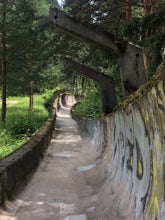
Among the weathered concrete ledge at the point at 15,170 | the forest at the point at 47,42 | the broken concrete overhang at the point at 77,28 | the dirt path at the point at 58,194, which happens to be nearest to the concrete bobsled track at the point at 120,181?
the dirt path at the point at 58,194

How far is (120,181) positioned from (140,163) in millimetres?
1353

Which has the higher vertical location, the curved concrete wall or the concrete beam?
the concrete beam

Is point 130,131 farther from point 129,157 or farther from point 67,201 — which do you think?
point 67,201

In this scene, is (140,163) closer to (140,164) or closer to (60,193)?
(140,164)

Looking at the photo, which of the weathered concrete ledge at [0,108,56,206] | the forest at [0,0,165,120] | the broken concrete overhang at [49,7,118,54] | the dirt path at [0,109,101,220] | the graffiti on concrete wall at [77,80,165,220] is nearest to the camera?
the graffiti on concrete wall at [77,80,165,220]

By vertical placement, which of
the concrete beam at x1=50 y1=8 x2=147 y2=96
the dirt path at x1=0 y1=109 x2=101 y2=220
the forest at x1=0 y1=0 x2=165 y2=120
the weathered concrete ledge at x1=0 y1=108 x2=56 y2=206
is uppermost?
the forest at x1=0 y1=0 x2=165 y2=120

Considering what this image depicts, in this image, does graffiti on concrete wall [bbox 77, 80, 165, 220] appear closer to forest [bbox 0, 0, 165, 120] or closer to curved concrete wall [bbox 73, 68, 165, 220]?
curved concrete wall [bbox 73, 68, 165, 220]

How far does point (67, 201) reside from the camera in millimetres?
7160

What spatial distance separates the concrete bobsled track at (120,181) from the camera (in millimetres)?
4254

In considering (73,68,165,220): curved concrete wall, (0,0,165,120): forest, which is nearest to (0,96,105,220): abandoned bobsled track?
(73,68,165,220): curved concrete wall

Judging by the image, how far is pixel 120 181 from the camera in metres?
6.64

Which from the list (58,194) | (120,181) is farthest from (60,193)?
(120,181)

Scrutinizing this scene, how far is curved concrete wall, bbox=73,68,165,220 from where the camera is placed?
13.5ft

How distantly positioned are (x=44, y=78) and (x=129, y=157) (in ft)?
99.5
